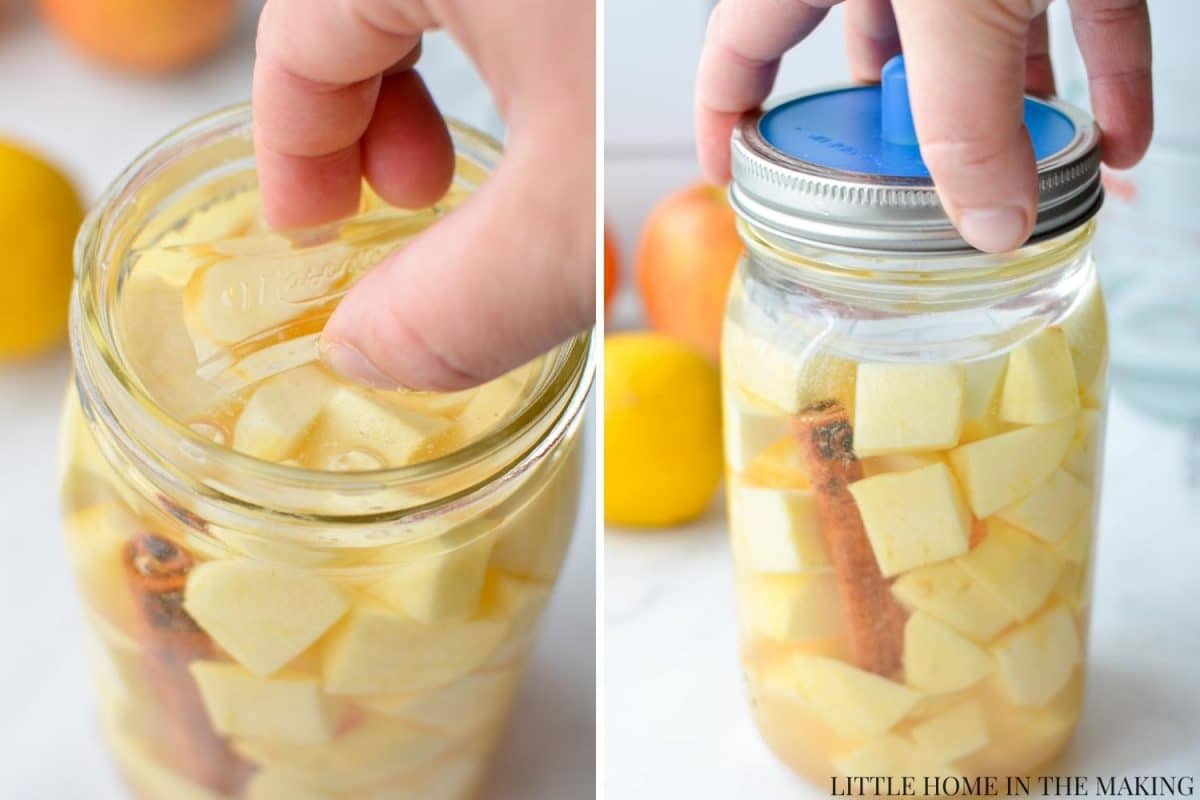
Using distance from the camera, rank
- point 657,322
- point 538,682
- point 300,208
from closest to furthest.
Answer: point 300,208 → point 538,682 → point 657,322

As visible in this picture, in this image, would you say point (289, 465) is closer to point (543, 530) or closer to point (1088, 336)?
point (543, 530)

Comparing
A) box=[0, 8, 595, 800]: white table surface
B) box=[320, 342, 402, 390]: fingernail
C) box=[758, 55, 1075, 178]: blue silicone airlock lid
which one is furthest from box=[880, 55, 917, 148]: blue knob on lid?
box=[0, 8, 595, 800]: white table surface

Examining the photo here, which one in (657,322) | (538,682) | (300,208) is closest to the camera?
(300,208)

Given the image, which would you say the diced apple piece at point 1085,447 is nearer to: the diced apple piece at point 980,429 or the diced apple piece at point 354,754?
the diced apple piece at point 980,429

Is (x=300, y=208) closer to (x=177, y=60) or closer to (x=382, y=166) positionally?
(x=382, y=166)

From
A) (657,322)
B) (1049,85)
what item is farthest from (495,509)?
(657,322)

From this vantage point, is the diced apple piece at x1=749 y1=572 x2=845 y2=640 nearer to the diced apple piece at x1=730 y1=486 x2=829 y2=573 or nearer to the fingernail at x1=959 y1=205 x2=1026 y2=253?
the diced apple piece at x1=730 y1=486 x2=829 y2=573

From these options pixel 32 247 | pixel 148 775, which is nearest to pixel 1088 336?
pixel 148 775
